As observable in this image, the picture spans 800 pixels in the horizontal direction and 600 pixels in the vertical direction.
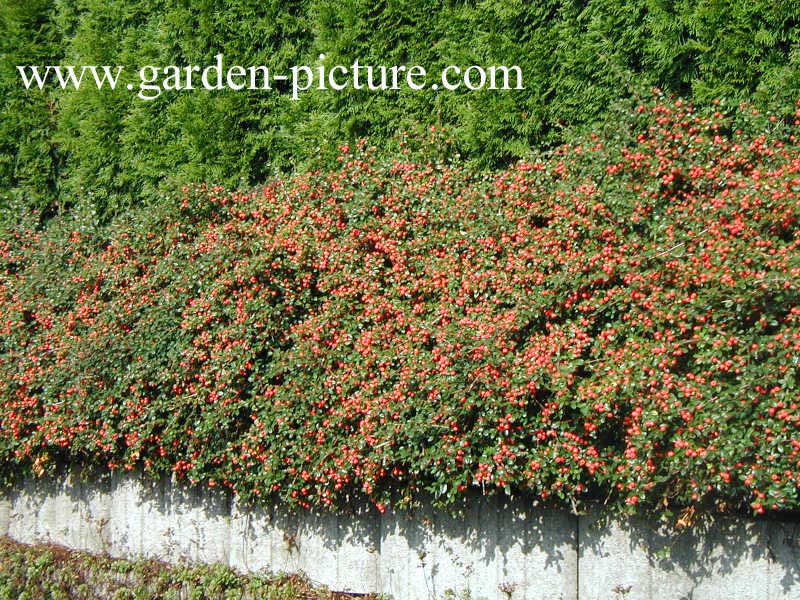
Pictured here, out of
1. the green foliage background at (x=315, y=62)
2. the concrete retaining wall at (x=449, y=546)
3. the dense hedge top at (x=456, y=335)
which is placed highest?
the green foliage background at (x=315, y=62)

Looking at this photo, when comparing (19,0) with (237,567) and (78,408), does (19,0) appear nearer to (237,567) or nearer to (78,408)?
(78,408)

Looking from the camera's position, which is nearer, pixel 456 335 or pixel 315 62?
pixel 456 335

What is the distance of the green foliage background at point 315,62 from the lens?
4258 millimetres

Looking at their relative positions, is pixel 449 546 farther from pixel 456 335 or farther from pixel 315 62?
pixel 315 62

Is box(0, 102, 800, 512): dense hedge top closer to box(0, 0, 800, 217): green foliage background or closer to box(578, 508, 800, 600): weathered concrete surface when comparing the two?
box(578, 508, 800, 600): weathered concrete surface

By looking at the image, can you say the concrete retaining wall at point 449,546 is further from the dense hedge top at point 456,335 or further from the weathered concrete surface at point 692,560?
the dense hedge top at point 456,335

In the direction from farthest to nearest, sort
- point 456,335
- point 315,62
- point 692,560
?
point 315,62 < point 456,335 < point 692,560

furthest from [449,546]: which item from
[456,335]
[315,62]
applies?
[315,62]

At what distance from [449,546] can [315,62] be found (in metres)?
3.58

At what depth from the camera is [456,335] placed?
3822 millimetres

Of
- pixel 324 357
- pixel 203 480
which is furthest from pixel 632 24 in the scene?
pixel 203 480

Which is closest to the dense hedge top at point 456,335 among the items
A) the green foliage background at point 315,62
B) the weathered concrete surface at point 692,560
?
the weathered concrete surface at point 692,560

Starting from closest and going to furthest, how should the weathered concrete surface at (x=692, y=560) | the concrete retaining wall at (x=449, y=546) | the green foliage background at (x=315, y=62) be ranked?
1. the weathered concrete surface at (x=692, y=560)
2. the concrete retaining wall at (x=449, y=546)
3. the green foliage background at (x=315, y=62)

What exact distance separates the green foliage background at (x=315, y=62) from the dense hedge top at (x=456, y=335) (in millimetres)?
333
